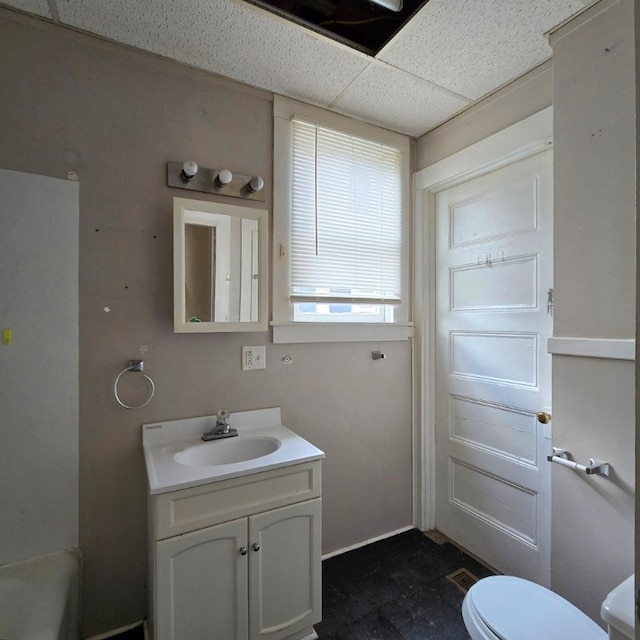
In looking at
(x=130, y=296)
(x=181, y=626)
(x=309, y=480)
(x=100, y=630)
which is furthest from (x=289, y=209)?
(x=100, y=630)

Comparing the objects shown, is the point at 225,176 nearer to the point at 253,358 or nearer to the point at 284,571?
the point at 253,358

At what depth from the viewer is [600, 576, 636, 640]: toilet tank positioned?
0.72 meters

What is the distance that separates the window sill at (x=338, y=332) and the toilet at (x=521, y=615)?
1228mm

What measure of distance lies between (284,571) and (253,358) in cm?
92

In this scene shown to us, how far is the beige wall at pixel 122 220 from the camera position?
4.68ft

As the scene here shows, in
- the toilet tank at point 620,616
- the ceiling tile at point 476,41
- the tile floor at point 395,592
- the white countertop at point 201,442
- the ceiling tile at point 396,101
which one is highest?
the ceiling tile at point 396,101

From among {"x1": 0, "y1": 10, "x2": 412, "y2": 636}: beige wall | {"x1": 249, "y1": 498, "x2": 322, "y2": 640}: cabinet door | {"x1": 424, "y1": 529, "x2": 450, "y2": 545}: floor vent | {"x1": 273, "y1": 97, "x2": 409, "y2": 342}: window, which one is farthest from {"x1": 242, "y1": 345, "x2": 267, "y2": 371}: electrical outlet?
{"x1": 424, "y1": 529, "x2": 450, "y2": 545}: floor vent

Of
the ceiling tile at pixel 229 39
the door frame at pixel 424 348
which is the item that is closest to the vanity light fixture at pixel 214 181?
the ceiling tile at pixel 229 39

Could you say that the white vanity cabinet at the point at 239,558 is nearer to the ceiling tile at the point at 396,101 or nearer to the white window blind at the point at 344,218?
the white window blind at the point at 344,218

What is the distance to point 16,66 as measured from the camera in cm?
138

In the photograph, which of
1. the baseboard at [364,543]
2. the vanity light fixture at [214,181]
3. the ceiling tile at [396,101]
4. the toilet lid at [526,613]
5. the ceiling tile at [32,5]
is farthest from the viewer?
the baseboard at [364,543]

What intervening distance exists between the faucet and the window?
1.61 ft

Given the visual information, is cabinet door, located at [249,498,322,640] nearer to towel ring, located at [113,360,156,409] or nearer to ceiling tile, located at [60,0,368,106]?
towel ring, located at [113,360,156,409]

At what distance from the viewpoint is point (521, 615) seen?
3.70 feet
